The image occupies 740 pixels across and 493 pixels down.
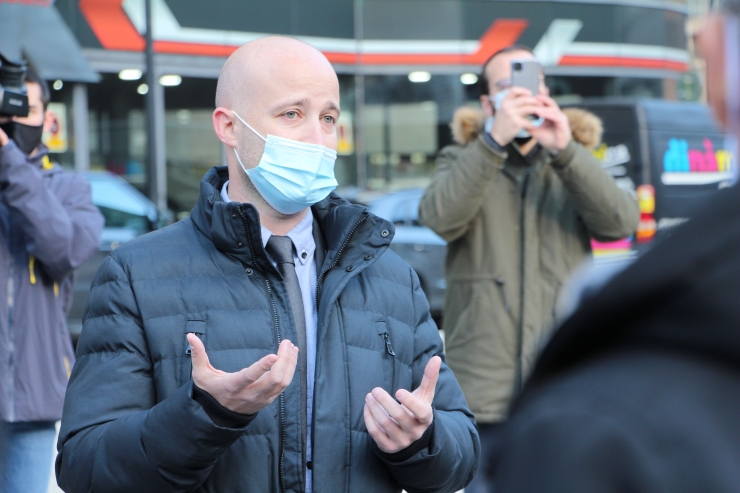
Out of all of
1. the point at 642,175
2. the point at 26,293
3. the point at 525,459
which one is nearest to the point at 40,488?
→ the point at 26,293

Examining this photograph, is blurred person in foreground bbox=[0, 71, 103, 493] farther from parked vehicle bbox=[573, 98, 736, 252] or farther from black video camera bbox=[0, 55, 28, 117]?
parked vehicle bbox=[573, 98, 736, 252]

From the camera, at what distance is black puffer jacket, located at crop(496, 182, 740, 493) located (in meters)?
0.79

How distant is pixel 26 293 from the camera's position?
3.54 metres

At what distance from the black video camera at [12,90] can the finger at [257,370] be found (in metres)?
2.32

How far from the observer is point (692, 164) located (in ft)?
31.8

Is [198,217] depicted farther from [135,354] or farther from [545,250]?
[545,250]

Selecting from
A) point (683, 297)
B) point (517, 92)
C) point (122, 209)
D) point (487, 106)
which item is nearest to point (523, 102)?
point (517, 92)

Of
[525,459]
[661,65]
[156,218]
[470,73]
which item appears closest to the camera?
[525,459]

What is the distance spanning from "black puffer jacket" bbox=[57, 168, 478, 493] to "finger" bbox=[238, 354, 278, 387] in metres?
0.14

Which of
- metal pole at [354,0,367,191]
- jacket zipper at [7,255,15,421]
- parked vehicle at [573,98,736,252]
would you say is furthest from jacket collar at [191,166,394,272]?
metal pole at [354,0,367,191]

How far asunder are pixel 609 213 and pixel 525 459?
3.02 metres

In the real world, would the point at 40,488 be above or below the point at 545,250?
below

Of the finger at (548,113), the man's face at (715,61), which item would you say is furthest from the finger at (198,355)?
the finger at (548,113)

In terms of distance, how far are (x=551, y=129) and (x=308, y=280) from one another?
1827 millimetres
